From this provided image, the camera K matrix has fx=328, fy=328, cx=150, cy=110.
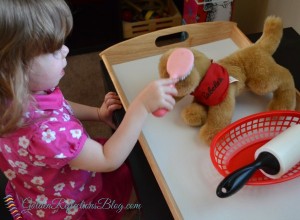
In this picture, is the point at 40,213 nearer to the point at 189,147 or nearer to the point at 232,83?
the point at 189,147

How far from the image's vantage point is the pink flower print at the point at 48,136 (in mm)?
524

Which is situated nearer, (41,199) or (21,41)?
(21,41)

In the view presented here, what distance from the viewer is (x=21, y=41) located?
48 centimetres

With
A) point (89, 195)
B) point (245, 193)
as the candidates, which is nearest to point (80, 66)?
point (89, 195)

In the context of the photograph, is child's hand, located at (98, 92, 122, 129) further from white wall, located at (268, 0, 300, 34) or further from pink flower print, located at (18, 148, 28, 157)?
white wall, located at (268, 0, 300, 34)

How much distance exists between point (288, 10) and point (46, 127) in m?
0.92

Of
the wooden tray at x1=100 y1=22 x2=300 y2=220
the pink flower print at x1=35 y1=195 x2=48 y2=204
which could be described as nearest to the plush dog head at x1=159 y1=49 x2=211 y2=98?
the wooden tray at x1=100 y1=22 x2=300 y2=220

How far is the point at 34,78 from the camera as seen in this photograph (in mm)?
538

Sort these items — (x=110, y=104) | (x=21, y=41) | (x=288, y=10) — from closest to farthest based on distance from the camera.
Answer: (x=21, y=41) < (x=110, y=104) < (x=288, y=10)

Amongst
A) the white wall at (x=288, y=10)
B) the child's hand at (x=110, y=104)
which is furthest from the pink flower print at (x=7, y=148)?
the white wall at (x=288, y=10)

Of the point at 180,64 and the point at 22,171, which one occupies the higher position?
the point at 180,64

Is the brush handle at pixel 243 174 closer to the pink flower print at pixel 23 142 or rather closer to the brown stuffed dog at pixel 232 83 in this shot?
the brown stuffed dog at pixel 232 83

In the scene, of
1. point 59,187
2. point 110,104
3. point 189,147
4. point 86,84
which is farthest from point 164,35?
point 86,84

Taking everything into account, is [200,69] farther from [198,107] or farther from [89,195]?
[89,195]
